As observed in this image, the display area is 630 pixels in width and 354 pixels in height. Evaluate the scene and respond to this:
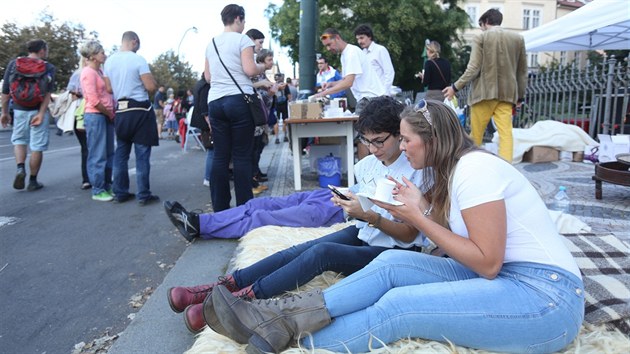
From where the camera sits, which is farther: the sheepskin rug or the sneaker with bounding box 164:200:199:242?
the sneaker with bounding box 164:200:199:242

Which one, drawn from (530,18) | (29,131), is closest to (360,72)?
(29,131)

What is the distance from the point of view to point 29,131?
6344 mm

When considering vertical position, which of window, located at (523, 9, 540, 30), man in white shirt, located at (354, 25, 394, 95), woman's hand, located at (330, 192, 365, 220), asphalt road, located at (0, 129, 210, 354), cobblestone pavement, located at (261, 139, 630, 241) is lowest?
asphalt road, located at (0, 129, 210, 354)

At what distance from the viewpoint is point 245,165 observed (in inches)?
176

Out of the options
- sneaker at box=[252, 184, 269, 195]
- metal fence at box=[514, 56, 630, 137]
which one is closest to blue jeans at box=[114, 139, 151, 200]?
sneaker at box=[252, 184, 269, 195]

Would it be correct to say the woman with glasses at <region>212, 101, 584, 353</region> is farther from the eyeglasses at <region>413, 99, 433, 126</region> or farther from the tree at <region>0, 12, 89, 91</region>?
the tree at <region>0, 12, 89, 91</region>

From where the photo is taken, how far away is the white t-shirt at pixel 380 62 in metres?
6.03

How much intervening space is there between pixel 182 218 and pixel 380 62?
11.6 feet

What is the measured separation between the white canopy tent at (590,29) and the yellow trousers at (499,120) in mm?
2597

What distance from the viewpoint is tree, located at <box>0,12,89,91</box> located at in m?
25.6

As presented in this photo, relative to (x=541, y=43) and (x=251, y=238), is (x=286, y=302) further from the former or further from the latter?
(x=541, y=43)

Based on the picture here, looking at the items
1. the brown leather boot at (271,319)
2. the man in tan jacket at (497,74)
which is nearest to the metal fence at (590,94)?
the man in tan jacket at (497,74)

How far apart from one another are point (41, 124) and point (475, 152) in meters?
6.26

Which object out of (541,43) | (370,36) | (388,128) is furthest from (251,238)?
(541,43)
